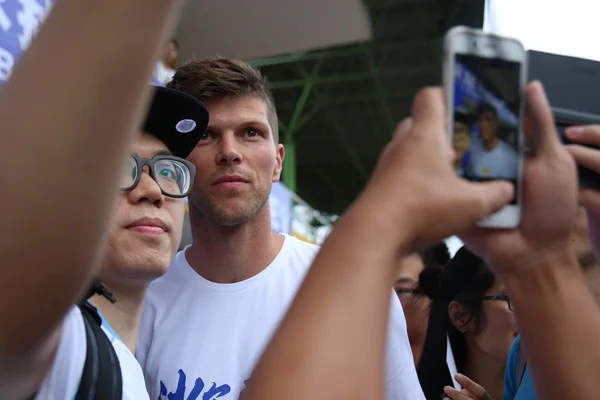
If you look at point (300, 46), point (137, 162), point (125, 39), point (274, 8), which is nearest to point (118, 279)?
point (137, 162)

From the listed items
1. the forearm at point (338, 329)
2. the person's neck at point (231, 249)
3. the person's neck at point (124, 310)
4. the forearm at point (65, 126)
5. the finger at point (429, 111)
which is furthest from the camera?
the person's neck at point (231, 249)

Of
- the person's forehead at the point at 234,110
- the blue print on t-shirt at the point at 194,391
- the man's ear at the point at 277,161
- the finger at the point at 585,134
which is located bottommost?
the blue print on t-shirt at the point at 194,391

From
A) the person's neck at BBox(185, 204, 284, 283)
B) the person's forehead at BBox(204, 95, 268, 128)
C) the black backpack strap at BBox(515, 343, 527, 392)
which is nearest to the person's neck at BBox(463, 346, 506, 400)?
the black backpack strap at BBox(515, 343, 527, 392)

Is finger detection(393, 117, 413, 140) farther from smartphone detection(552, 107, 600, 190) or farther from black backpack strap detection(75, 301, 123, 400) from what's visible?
black backpack strap detection(75, 301, 123, 400)

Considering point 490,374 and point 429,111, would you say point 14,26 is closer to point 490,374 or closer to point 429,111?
point 429,111

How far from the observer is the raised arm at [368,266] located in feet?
1.51

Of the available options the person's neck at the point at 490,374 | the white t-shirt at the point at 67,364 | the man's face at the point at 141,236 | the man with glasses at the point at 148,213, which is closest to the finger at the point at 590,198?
the white t-shirt at the point at 67,364

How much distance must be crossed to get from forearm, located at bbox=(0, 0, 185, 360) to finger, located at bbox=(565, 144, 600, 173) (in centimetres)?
55

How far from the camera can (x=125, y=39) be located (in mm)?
368

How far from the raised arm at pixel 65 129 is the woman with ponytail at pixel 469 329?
1680mm

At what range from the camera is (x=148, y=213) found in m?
1.37

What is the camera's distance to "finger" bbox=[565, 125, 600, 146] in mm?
700

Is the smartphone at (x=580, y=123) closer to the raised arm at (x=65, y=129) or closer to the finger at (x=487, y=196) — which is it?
the finger at (x=487, y=196)

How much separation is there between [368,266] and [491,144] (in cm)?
24
